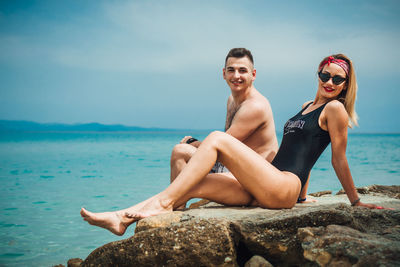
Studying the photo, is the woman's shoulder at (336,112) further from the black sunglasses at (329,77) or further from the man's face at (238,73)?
the man's face at (238,73)

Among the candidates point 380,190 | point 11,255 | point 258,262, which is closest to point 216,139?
point 258,262

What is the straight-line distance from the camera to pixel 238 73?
4277mm

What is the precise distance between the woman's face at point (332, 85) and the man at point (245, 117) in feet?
2.22

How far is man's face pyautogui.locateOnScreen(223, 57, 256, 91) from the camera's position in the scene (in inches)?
169

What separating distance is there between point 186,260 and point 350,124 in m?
2.10

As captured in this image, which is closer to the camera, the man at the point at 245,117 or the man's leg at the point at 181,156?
the man at the point at 245,117

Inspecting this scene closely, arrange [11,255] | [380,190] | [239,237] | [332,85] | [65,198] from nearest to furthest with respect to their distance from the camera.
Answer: [239,237], [332,85], [380,190], [11,255], [65,198]

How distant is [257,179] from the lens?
10.6 ft

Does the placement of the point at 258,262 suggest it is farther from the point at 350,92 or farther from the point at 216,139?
the point at 350,92

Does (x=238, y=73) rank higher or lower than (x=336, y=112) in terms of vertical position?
higher

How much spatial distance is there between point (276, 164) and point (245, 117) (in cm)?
67

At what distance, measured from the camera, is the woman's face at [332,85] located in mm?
3545

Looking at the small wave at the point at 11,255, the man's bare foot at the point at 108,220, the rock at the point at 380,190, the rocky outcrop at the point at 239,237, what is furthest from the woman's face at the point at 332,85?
the small wave at the point at 11,255

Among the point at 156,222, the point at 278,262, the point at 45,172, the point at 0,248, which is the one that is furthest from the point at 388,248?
the point at 45,172
